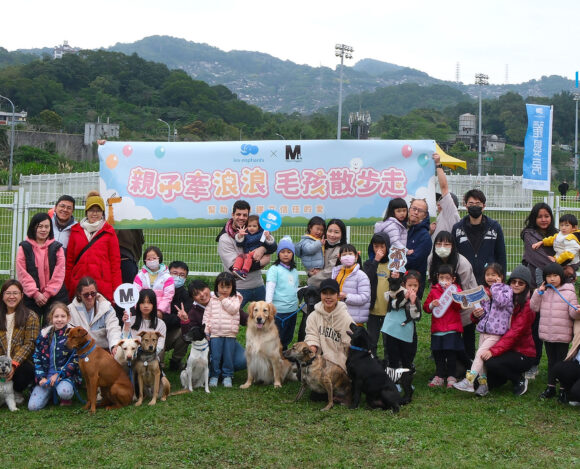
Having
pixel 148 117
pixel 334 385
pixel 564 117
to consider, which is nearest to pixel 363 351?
pixel 334 385

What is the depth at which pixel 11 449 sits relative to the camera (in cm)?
527

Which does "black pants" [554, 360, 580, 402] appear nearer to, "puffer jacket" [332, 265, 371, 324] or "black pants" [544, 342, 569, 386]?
"black pants" [544, 342, 569, 386]

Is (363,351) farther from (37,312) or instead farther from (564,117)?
(564,117)

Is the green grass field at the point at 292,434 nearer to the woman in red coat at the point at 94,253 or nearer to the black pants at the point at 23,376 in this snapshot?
the black pants at the point at 23,376

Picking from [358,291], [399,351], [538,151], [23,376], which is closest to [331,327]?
[358,291]

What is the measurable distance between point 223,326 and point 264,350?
500 mm

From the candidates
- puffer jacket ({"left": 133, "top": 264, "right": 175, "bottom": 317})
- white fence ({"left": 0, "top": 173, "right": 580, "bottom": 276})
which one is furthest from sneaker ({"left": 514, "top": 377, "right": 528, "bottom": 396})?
A: white fence ({"left": 0, "top": 173, "right": 580, "bottom": 276})

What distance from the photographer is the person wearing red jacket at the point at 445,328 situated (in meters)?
6.84

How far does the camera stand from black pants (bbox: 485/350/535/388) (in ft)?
21.8

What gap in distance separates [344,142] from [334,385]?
345cm

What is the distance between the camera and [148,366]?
638 centimetres

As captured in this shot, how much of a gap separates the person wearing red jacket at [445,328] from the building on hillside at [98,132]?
5627 cm

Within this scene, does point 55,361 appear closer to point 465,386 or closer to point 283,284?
point 283,284

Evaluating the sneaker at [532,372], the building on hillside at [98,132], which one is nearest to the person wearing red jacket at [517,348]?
the sneaker at [532,372]
